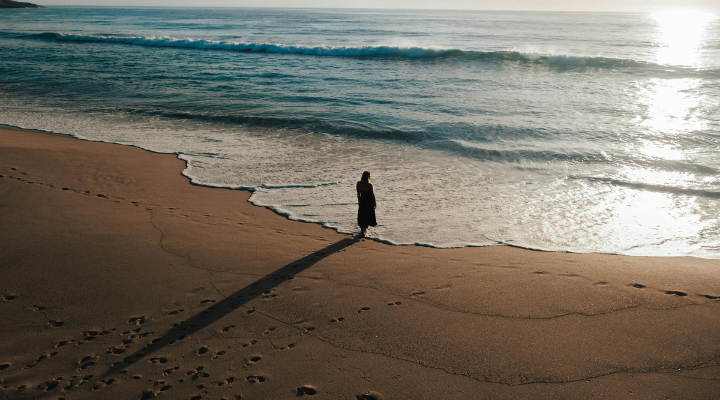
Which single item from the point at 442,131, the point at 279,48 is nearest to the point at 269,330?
the point at 442,131

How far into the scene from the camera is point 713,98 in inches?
691

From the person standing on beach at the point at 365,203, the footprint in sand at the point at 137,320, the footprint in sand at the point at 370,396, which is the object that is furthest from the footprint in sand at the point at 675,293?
the footprint in sand at the point at 137,320

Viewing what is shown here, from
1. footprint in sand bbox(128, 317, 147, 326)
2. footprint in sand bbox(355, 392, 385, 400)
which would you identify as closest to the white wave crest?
footprint in sand bbox(128, 317, 147, 326)

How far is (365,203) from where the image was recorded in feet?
21.7

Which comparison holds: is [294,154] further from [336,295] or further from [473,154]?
[336,295]

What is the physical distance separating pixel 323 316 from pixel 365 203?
8.40 feet

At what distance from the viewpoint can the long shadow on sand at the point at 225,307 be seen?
12.4 feet

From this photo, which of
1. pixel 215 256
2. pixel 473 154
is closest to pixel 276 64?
pixel 473 154

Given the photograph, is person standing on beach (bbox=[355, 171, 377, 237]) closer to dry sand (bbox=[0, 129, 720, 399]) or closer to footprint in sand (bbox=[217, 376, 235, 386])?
dry sand (bbox=[0, 129, 720, 399])

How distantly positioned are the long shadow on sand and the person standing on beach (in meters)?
0.85

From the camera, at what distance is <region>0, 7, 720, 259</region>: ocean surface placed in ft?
25.1

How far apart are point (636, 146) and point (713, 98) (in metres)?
9.18

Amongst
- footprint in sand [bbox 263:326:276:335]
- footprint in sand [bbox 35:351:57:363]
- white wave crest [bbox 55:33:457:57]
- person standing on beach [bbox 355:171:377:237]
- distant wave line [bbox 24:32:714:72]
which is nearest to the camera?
footprint in sand [bbox 35:351:57:363]

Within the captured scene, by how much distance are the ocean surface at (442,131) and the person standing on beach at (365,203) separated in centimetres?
29
